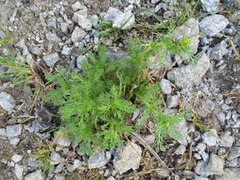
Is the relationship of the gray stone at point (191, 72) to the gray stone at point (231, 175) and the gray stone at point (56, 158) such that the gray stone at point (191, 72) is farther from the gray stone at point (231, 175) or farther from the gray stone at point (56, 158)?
the gray stone at point (56, 158)

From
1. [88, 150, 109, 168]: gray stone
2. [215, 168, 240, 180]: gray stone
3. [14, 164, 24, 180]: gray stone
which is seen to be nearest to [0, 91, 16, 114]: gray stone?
[14, 164, 24, 180]: gray stone

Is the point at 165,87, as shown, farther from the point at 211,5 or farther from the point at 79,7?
the point at 79,7

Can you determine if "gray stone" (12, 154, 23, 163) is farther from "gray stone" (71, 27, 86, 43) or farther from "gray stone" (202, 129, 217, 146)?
"gray stone" (202, 129, 217, 146)

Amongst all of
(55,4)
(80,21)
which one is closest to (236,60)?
(80,21)

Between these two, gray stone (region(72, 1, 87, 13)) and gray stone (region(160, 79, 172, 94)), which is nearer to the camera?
gray stone (region(160, 79, 172, 94))

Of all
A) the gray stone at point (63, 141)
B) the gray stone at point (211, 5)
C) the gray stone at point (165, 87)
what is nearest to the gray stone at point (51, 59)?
the gray stone at point (63, 141)

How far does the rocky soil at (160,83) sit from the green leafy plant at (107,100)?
0.79 ft

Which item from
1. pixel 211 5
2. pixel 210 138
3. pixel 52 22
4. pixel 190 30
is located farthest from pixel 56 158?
pixel 211 5

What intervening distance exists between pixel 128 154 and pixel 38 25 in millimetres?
1972

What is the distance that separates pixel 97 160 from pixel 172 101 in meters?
1.13

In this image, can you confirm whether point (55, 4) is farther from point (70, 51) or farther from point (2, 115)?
point (2, 115)

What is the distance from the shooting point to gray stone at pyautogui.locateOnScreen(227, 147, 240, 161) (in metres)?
Answer: 2.62

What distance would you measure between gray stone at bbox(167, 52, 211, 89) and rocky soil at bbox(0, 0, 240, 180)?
1 cm

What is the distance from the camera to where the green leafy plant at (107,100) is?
229 centimetres
